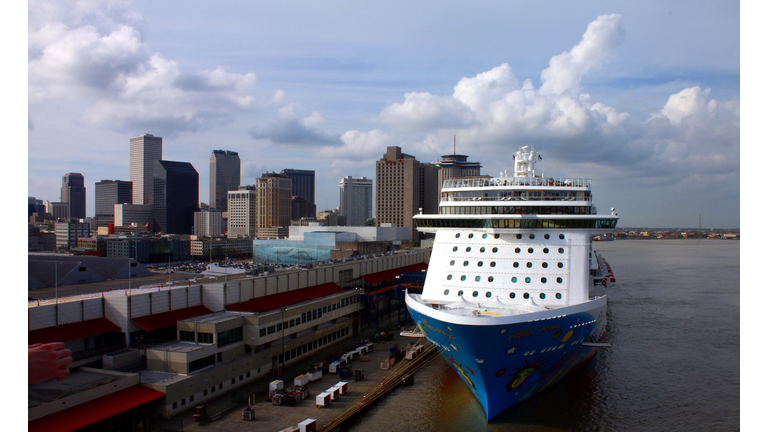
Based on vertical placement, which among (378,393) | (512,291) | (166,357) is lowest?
(378,393)

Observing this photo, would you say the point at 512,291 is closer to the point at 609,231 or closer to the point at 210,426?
the point at 609,231

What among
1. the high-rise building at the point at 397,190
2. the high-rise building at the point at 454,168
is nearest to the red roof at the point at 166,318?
the high-rise building at the point at 397,190

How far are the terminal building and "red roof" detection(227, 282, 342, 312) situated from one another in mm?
84

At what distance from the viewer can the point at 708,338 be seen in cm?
3875

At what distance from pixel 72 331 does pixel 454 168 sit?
558 ft

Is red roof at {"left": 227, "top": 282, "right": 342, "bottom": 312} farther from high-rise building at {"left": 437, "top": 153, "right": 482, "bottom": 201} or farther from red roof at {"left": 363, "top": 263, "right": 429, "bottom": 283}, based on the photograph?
high-rise building at {"left": 437, "top": 153, "right": 482, "bottom": 201}

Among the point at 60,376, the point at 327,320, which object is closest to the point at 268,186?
the point at 327,320

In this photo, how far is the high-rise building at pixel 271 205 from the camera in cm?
19375

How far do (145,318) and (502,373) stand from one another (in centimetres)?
2066

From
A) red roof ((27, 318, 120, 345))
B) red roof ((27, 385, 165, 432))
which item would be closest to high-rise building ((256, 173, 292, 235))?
red roof ((27, 318, 120, 345))

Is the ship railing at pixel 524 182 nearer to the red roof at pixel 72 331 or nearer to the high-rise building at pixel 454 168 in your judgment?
the red roof at pixel 72 331

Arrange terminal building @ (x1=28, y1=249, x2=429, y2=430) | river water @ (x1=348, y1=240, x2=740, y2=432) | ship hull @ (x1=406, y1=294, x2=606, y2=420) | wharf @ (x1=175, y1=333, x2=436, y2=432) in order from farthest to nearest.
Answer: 1. river water @ (x1=348, y1=240, x2=740, y2=432)
2. wharf @ (x1=175, y1=333, x2=436, y2=432)
3. terminal building @ (x1=28, y1=249, x2=429, y2=430)
4. ship hull @ (x1=406, y1=294, x2=606, y2=420)

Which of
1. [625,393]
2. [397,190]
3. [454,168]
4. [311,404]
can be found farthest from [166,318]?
[454,168]

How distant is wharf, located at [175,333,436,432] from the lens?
72.7ft
